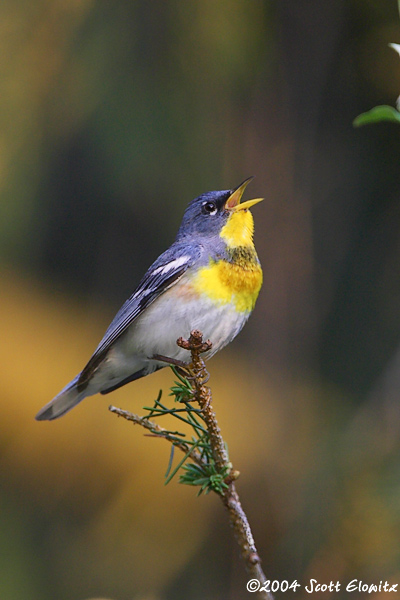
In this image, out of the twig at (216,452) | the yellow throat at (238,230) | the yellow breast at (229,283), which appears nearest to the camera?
the twig at (216,452)

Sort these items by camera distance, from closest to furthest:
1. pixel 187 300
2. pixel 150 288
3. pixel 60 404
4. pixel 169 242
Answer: pixel 187 300
pixel 150 288
pixel 60 404
pixel 169 242

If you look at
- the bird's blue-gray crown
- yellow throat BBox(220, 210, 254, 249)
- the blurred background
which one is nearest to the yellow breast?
yellow throat BBox(220, 210, 254, 249)

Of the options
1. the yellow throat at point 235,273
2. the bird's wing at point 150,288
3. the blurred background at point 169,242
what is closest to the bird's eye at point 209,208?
the yellow throat at point 235,273

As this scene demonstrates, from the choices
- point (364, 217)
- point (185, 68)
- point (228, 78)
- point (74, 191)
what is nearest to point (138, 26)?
point (185, 68)

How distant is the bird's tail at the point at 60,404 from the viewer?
2.41 m

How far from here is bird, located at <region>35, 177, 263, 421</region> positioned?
2180 mm

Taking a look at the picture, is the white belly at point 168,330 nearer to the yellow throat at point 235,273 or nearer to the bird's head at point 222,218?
the yellow throat at point 235,273

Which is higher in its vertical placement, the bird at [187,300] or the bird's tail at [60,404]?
the bird at [187,300]

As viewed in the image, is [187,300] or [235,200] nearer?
[187,300]

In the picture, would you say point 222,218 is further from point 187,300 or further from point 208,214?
point 187,300

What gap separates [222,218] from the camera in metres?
2.47

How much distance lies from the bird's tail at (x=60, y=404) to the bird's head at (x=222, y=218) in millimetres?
772

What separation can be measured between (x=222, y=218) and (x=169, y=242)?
85 cm

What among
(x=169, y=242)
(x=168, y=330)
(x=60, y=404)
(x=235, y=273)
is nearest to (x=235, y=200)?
(x=235, y=273)
